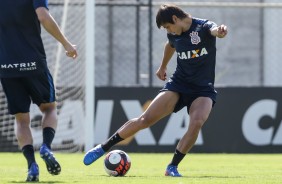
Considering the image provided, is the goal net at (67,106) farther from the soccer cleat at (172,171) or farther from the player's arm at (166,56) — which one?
the soccer cleat at (172,171)

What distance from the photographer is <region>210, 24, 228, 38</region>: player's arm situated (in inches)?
356

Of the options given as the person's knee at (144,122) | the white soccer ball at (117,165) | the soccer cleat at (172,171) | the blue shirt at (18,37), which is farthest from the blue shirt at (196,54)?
the blue shirt at (18,37)

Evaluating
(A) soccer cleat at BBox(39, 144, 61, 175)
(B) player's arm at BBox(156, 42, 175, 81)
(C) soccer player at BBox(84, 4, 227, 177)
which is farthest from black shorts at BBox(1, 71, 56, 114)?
(B) player's arm at BBox(156, 42, 175, 81)

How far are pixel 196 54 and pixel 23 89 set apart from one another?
2.00 metres

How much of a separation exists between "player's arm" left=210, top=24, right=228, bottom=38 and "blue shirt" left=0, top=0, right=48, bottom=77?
1826 millimetres

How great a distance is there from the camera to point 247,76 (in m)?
20.2

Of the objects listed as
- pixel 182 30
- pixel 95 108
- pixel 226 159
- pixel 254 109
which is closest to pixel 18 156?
pixel 95 108

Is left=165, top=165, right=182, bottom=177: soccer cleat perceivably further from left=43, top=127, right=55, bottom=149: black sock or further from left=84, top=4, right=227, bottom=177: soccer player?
left=43, top=127, right=55, bottom=149: black sock

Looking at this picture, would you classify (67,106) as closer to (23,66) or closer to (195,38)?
(195,38)

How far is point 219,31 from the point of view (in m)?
9.14

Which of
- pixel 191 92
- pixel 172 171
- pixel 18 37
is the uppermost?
pixel 18 37

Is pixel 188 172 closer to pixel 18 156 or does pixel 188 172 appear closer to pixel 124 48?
pixel 18 156

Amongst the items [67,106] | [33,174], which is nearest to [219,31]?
[33,174]

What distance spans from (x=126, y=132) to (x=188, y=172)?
1.05 metres
